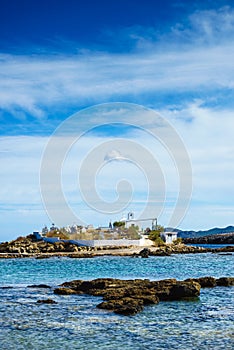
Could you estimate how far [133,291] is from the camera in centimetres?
2792

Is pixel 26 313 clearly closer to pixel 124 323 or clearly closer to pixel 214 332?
pixel 124 323

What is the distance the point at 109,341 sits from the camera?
18.4m

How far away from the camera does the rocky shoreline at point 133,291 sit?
2488 cm

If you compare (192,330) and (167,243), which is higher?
(167,243)

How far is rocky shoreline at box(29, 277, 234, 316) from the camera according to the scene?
24.9 m

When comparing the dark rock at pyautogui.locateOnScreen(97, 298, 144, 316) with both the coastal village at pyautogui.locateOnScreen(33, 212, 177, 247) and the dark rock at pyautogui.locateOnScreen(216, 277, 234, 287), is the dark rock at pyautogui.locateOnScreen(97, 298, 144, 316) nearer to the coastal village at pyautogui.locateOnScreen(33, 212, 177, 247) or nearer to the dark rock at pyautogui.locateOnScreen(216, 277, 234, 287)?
the dark rock at pyautogui.locateOnScreen(216, 277, 234, 287)

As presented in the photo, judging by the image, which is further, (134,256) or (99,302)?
(134,256)

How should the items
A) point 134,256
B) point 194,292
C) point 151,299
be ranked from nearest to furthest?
1. point 151,299
2. point 194,292
3. point 134,256

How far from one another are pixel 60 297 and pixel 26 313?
5246mm

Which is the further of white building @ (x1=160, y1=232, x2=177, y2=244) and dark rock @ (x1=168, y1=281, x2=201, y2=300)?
white building @ (x1=160, y1=232, x2=177, y2=244)

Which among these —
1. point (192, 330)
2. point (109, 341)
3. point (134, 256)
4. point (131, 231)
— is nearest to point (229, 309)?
point (192, 330)

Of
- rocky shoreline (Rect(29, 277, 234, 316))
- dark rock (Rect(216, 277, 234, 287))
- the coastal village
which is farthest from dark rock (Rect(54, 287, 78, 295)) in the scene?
the coastal village

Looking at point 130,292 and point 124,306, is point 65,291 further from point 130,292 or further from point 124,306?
point 124,306

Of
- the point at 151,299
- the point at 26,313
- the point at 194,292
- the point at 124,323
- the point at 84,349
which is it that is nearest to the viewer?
the point at 84,349
